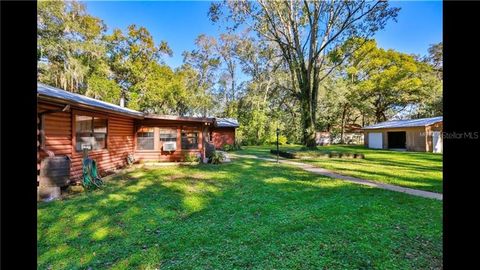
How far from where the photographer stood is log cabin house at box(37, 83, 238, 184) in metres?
6.49

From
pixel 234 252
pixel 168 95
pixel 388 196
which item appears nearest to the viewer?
pixel 234 252

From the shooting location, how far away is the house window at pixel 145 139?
12.3 meters

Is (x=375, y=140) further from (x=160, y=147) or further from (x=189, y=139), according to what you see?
(x=160, y=147)

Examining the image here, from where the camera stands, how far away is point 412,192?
646cm

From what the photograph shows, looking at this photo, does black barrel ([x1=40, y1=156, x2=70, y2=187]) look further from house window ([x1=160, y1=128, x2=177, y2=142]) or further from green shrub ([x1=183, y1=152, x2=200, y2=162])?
green shrub ([x1=183, y1=152, x2=200, y2=162])

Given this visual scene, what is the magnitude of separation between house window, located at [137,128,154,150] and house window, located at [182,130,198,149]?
1.58 metres

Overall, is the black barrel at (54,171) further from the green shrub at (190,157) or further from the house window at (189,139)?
the house window at (189,139)

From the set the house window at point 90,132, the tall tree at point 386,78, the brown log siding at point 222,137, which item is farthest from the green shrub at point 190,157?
the tall tree at point 386,78

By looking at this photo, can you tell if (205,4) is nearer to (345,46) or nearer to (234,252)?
(345,46)

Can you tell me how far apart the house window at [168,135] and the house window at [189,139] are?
0.45 meters

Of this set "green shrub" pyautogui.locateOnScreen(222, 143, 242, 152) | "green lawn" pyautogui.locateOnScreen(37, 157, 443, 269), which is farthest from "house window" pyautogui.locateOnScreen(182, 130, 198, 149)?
"green shrub" pyautogui.locateOnScreen(222, 143, 242, 152)

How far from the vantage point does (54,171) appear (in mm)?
6145
